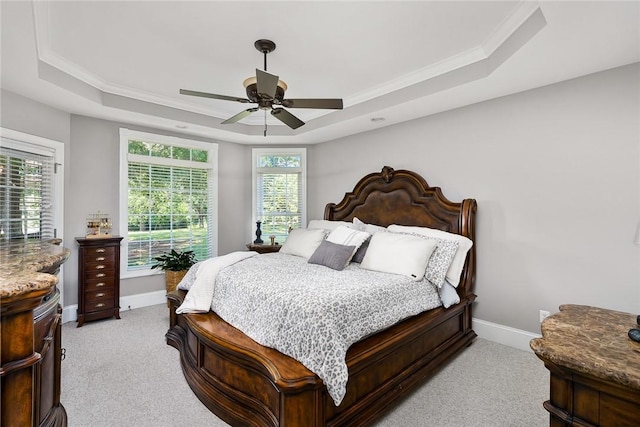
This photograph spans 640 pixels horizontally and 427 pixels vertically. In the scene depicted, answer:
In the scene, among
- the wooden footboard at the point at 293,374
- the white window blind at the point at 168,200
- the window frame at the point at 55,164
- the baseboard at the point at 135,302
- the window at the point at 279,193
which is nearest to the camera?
the wooden footboard at the point at 293,374

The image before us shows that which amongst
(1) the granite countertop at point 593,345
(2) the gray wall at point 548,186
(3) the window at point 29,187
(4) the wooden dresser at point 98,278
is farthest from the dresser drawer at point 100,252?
(1) the granite countertop at point 593,345

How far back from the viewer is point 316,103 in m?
2.62

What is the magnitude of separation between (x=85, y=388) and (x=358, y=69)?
3.71 meters

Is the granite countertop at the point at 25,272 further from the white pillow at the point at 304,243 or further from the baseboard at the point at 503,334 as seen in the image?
the baseboard at the point at 503,334

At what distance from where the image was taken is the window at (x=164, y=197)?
4289 mm

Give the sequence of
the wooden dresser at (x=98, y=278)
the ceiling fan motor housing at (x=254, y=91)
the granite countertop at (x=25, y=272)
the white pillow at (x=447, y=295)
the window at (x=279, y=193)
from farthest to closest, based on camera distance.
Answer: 1. the window at (x=279, y=193)
2. the wooden dresser at (x=98, y=278)
3. the white pillow at (x=447, y=295)
4. the ceiling fan motor housing at (x=254, y=91)
5. the granite countertop at (x=25, y=272)

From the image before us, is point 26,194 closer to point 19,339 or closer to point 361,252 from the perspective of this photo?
point 19,339

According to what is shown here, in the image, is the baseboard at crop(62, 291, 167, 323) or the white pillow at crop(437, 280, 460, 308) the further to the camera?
the baseboard at crop(62, 291, 167, 323)

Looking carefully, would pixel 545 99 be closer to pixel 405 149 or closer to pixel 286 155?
pixel 405 149

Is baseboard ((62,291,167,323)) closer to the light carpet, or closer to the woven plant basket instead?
the woven plant basket

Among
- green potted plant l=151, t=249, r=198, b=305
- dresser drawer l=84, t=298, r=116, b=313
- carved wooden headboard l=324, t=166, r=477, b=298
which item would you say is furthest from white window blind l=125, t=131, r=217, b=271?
carved wooden headboard l=324, t=166, r=477, b=298

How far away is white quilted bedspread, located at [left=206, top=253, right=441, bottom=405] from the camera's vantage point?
1773 mm

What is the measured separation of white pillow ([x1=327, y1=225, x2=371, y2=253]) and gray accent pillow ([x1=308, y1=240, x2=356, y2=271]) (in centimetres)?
10

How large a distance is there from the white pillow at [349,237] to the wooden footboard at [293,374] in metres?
1.00
